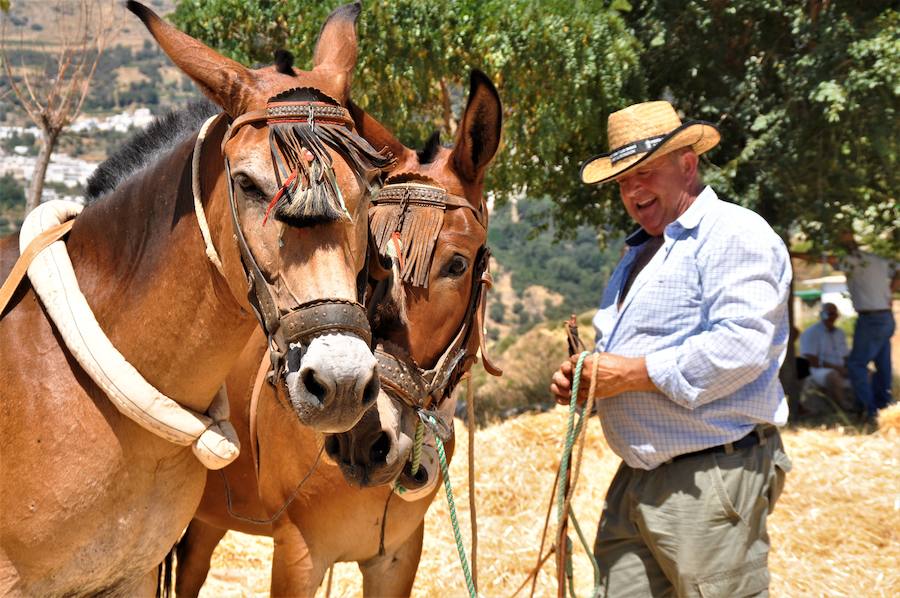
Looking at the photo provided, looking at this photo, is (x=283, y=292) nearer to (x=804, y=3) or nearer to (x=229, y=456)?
(x=229, y=456)

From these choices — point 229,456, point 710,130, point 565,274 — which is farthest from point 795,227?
point 565,274

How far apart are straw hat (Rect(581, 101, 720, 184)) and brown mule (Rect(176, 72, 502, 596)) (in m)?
0.49

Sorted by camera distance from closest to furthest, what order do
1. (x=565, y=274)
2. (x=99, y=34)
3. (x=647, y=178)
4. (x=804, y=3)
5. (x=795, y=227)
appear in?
(x=647, y=178) → (x=99, y=34) → (x=804, y=3) → (x=795, y=227) → (x=565, y=274)

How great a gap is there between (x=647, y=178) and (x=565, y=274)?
4813 centimetres

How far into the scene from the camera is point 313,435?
2939 mm

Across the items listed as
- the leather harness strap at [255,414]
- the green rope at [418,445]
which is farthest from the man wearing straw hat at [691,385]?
the leather harness strap at [255,414]

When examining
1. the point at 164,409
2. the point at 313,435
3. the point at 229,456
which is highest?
the point at 164,409

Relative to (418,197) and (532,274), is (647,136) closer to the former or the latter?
(418,197)

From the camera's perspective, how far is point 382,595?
321 cm

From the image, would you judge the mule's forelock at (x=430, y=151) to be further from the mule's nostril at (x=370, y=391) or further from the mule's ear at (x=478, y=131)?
the mule's nostril at (x=370, y=391)

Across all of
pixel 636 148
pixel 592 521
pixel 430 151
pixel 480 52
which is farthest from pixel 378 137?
pixel 480 52

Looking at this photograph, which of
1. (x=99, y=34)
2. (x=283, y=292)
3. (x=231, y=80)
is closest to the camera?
(x=283, y=292)

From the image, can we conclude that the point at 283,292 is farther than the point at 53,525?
No

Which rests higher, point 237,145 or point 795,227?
point 237,145
